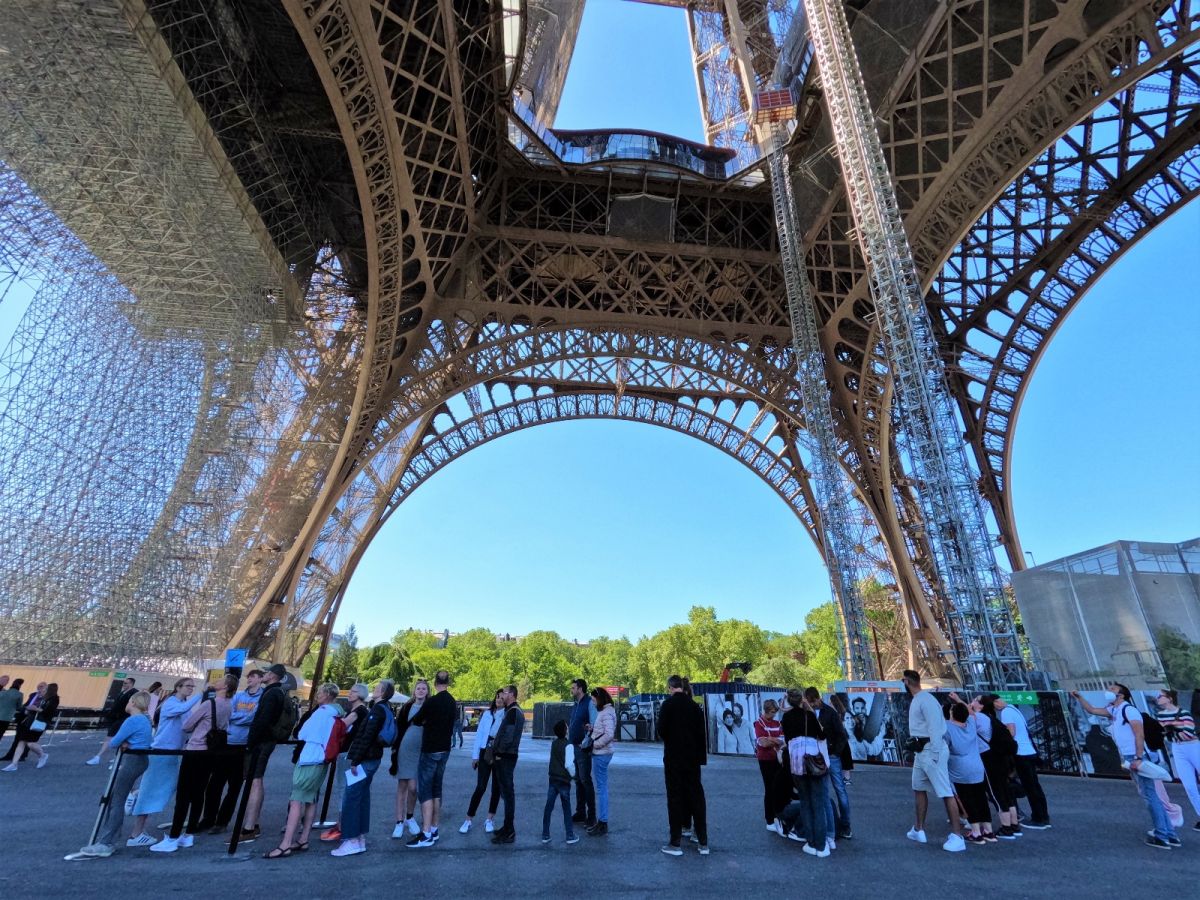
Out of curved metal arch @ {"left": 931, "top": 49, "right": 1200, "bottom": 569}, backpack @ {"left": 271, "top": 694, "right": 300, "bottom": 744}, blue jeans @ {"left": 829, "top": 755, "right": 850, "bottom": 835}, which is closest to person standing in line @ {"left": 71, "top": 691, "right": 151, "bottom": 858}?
backpack @ {"left": 271, "top": 694, "right": 300, "bottom": 744}

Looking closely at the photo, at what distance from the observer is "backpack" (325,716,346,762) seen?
5533 millimetres

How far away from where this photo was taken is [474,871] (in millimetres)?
4844

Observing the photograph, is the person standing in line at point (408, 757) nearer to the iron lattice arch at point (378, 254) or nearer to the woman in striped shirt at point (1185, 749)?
the woman in striped shirt at point (1185, 749)

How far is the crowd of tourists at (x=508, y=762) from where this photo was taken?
541cm

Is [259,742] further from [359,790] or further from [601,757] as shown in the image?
[601,757]

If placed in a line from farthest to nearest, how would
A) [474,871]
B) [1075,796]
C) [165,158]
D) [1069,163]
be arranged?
[1069,163], [165,158], [1075,796], [474,871]

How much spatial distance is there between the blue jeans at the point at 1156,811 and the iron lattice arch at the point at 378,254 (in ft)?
44.9

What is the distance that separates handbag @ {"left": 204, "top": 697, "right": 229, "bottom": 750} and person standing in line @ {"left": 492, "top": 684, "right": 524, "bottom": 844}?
7.78 feet

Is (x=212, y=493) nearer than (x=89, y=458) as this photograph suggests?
No

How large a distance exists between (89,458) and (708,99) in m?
25.7

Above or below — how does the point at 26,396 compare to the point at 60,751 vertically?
above

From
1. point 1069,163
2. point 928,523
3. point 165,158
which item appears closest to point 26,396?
point 165,158

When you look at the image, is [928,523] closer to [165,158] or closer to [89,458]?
[165,158]

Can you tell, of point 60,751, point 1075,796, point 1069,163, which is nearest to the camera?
point 1075,796
